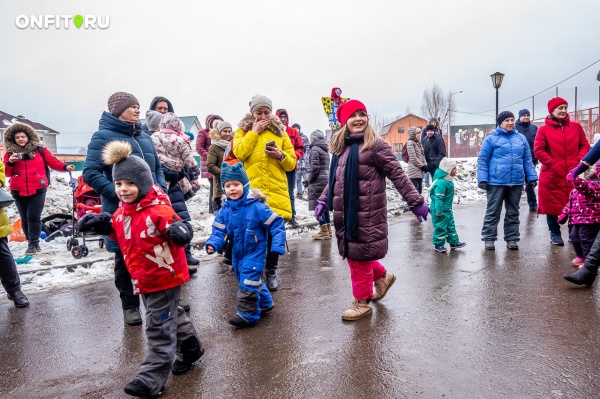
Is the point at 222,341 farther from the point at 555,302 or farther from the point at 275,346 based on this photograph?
the point at 555,302

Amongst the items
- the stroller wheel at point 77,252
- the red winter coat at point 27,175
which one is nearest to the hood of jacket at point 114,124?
the stroller wheel at point 77,252

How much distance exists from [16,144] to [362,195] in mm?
5933

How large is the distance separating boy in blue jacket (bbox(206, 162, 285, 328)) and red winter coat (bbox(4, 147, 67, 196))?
4.52 meters

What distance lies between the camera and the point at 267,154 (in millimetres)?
5008

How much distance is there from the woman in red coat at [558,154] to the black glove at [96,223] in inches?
→ 239

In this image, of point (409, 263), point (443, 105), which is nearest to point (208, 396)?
point (409, 263)

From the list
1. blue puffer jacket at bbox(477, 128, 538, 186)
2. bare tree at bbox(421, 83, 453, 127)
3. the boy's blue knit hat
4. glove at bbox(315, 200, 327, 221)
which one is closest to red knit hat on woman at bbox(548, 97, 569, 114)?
blue puffer jacket at bbox(477, 128, 538, 186)

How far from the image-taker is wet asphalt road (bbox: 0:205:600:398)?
9.57 ft

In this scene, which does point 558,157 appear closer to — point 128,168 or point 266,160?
point 266,160

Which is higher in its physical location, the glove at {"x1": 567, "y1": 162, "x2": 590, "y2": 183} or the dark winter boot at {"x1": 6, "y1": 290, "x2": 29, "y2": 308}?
the glove at {"x1": 567, "y1": 162, "x2": 590, "y2": 183}

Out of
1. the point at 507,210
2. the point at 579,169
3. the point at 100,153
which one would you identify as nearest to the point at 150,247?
the point at 100,153

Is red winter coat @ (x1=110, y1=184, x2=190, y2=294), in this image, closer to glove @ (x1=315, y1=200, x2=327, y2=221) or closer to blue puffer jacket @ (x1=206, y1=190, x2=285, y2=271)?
blue puffer jacket @ (x1=206, y1=190, x2=285, y2=271)

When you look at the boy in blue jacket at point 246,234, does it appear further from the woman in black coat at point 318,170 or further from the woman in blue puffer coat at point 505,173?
the woman in black coat at point 318,170

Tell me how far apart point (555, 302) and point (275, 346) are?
2.75 metres
